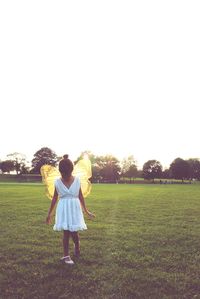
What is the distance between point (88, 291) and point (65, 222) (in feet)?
6.14

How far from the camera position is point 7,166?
163 m

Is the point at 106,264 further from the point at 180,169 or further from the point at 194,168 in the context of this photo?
the point at 194,168

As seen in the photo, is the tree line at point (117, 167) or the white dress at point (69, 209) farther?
the tree line at point (117, 167)

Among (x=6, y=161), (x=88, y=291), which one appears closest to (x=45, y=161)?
(x=6, y=161)

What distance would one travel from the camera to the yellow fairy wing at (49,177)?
855 cm

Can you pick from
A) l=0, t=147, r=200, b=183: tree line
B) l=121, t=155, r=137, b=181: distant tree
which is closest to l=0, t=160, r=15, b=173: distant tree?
l=0, t=147, r=200, b=183: tree line

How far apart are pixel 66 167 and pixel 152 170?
147777mm

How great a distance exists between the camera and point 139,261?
801 centimetres

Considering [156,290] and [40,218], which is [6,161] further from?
[156,290]

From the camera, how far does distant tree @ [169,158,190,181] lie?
147 metres

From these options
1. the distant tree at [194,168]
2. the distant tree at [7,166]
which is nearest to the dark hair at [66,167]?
the distant tree at [194,168]

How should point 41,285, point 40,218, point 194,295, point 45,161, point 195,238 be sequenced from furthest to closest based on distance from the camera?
point 45,161 < point 40,218 < point 195,238 < point 41,285 < point 194,295

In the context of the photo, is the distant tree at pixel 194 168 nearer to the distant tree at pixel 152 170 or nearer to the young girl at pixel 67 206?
the distant tree at pixel 152 170

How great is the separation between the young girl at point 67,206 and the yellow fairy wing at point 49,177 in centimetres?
52
